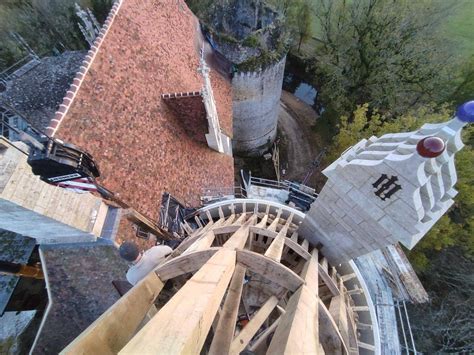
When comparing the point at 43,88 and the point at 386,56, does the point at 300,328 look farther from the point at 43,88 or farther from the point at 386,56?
the point at 43,88

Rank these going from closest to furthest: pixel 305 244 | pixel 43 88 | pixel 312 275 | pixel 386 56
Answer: pixel 312 275 < pixel 305 244 < pixel 43 88 < pixel 386 56

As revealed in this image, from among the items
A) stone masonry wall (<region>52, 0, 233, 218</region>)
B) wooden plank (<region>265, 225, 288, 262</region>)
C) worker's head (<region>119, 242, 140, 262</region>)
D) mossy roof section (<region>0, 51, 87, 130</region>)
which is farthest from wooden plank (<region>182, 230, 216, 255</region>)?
mossy roof section (<region>0, 51, 87, 130</region>)

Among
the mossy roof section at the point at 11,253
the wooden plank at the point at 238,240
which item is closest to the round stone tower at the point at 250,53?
the wooden plank at the point at 238,240

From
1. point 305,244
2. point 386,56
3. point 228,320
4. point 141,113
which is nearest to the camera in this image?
point 228,320

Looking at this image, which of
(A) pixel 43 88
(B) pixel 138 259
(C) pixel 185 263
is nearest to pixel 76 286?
(B) pixel 138 259

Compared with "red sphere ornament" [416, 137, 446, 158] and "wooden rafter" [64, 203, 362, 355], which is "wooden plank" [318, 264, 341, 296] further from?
"red sphere ornament" [416, 137, 446, 158]

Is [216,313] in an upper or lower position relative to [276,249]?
upper
